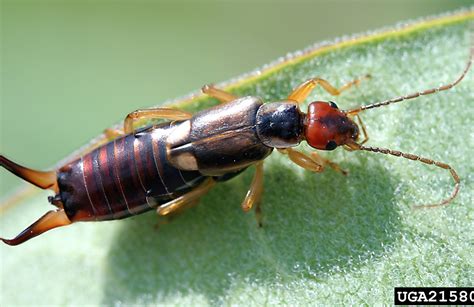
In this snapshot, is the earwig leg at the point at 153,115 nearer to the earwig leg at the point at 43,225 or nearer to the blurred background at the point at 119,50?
the earwig leg at the point at 43,225

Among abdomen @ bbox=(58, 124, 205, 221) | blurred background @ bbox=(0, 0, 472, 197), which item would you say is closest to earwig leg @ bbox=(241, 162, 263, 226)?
abdomen @ bbox=(58, 124, 205, 221)

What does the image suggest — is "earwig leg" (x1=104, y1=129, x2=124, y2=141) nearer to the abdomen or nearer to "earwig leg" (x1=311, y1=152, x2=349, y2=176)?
the abdomen

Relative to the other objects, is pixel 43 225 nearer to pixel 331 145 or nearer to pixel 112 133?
pixel 112 133

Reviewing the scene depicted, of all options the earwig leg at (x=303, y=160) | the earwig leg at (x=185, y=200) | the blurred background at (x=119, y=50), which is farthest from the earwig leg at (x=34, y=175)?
the earwig leg at (x=303, y=160)

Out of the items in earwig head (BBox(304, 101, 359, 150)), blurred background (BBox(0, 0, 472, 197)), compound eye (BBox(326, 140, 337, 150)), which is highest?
blurred background (BBox(0, 0, 472, 197))

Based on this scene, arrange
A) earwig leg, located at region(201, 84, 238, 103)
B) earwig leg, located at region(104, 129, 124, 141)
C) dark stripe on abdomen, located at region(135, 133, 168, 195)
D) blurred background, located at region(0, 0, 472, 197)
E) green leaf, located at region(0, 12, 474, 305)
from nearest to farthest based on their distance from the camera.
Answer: green leaf, located at region(0, 12, 474, 305), dark stripe on abdomen, located at region(135, 133, 168, 195), earwig leg, located at region(201, 84, 238, 103), earwig leg, located at region(104, 129, 124, 141), blurred background, located at region(0, 0, 472, 197)

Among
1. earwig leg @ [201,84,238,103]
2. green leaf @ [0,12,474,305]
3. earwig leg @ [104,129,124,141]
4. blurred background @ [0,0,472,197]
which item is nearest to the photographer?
green leaf @ [0,12,474,305]
